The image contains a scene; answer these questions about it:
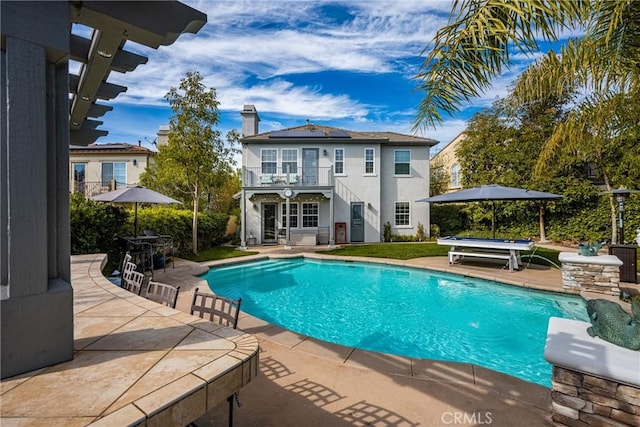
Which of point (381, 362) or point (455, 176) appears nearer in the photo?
point (381, 362)

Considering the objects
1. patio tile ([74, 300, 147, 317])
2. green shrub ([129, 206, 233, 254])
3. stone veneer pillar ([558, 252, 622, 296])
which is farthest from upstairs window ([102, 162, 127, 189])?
stone veneer pillar ([558, 252, 622, 296])

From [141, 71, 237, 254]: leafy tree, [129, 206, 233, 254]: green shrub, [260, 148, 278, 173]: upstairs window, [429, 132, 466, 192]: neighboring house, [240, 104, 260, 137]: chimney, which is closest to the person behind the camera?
[129, 206, 233, 254]: green shrub

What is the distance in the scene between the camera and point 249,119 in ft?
57.5

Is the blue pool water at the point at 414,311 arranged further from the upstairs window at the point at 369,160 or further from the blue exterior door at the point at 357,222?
the upstairs window at the point at 369,160

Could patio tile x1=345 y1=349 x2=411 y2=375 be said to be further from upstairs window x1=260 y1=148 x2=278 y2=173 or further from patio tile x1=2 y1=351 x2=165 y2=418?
upstairs window x1=260 y1=148 x2=278 y2=173

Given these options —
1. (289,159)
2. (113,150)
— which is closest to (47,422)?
Answer: (289,159)

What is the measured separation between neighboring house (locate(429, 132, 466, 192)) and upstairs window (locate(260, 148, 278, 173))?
11.7m

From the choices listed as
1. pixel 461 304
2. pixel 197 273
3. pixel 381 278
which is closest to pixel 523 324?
pixel 461 304

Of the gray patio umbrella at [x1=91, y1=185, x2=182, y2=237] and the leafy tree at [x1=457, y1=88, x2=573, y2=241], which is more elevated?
the leafy tree at [x1=457, y1=88, x2=573, y2=241]

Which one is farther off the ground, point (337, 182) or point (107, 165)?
point (107, 165)

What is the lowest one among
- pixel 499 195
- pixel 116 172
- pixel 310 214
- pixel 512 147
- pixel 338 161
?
pixel 310 214

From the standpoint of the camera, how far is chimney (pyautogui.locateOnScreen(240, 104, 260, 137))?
57.3 feet

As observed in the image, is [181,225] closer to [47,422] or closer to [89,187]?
[89,187]

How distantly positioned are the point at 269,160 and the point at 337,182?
4145 mm
